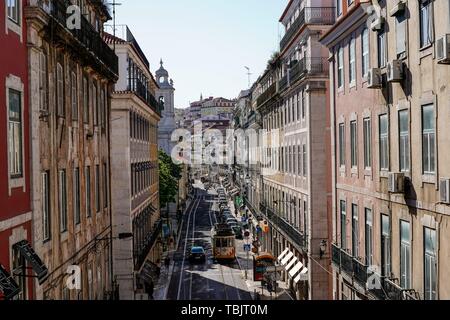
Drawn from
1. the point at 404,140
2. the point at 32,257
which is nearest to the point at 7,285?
the point at 32,257

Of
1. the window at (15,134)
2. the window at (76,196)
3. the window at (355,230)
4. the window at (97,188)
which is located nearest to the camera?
the window at (15,134)

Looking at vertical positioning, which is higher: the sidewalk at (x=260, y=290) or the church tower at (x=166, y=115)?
the church tower at (x=166, y=115)

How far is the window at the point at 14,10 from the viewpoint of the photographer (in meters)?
14.3

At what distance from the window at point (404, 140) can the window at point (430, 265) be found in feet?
6.64

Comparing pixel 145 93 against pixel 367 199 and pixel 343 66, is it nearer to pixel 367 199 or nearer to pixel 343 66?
pixel 343 66

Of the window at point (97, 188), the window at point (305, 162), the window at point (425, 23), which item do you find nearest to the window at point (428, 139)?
the window at point (425, 23)

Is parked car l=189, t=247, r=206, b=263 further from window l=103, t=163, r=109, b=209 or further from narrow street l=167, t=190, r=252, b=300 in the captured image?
window l=103, t=163, r=109, b=209

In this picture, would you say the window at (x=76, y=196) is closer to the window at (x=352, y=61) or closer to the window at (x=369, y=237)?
the window at (x=369, y=237)

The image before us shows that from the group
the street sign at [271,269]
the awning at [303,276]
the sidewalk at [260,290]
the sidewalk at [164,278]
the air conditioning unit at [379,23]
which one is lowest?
the sidewalk at [164,278]

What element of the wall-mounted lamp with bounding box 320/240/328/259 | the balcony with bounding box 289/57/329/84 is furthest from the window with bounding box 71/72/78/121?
the wall-mounted lamp with bounding box 320/240/328/259

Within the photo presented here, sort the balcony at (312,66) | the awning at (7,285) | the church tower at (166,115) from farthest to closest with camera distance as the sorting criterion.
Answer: the church tower at (166,115), the balcony at (312,66), the awning at (7,285)

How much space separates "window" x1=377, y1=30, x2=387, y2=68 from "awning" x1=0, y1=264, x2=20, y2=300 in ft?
38.0

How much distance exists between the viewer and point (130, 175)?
35.1 meters
